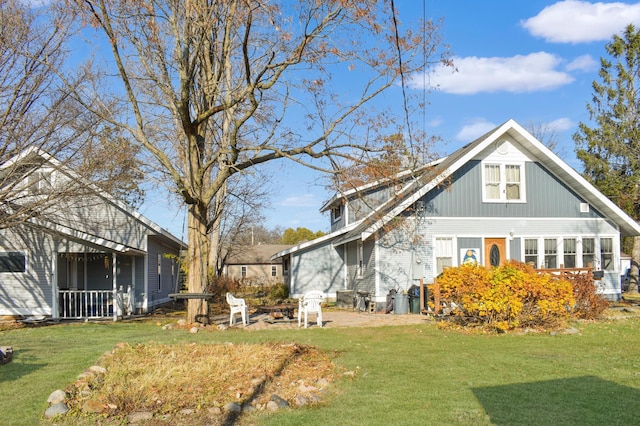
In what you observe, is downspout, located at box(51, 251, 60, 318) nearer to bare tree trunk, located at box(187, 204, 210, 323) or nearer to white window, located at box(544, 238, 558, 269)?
bare tree trunk, located at box(187, 204, 210, 323)

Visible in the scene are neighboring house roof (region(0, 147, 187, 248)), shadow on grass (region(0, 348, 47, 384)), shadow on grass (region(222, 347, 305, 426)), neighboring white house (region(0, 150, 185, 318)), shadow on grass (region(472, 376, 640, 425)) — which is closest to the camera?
shadow on grass (region(472, 376, 640, 425))

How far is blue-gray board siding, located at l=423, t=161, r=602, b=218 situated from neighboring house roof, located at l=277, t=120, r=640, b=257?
0.36m

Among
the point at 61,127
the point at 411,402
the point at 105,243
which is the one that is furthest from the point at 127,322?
the point at 411,402

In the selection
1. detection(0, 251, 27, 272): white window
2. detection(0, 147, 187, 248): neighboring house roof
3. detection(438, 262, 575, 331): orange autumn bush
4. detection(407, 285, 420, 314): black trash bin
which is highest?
detection(0, 147, 187, 248): neighboring house roof

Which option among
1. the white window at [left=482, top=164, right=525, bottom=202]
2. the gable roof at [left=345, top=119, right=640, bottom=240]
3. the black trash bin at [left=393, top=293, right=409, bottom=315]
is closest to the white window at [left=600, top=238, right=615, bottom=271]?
the gable roof at [left=345, top=119, right=640, bottom=240]

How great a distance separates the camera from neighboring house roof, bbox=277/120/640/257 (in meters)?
18.4

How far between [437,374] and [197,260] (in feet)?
29.6

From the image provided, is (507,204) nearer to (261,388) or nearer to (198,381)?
(261,388)

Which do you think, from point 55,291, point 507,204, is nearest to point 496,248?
point 507,204

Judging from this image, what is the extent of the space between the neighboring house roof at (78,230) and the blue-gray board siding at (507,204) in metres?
10.2

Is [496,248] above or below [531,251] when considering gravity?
above

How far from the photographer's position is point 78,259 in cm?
2069

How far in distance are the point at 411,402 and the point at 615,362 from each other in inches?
169

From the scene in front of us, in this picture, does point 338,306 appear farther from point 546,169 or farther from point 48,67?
point 48,67
